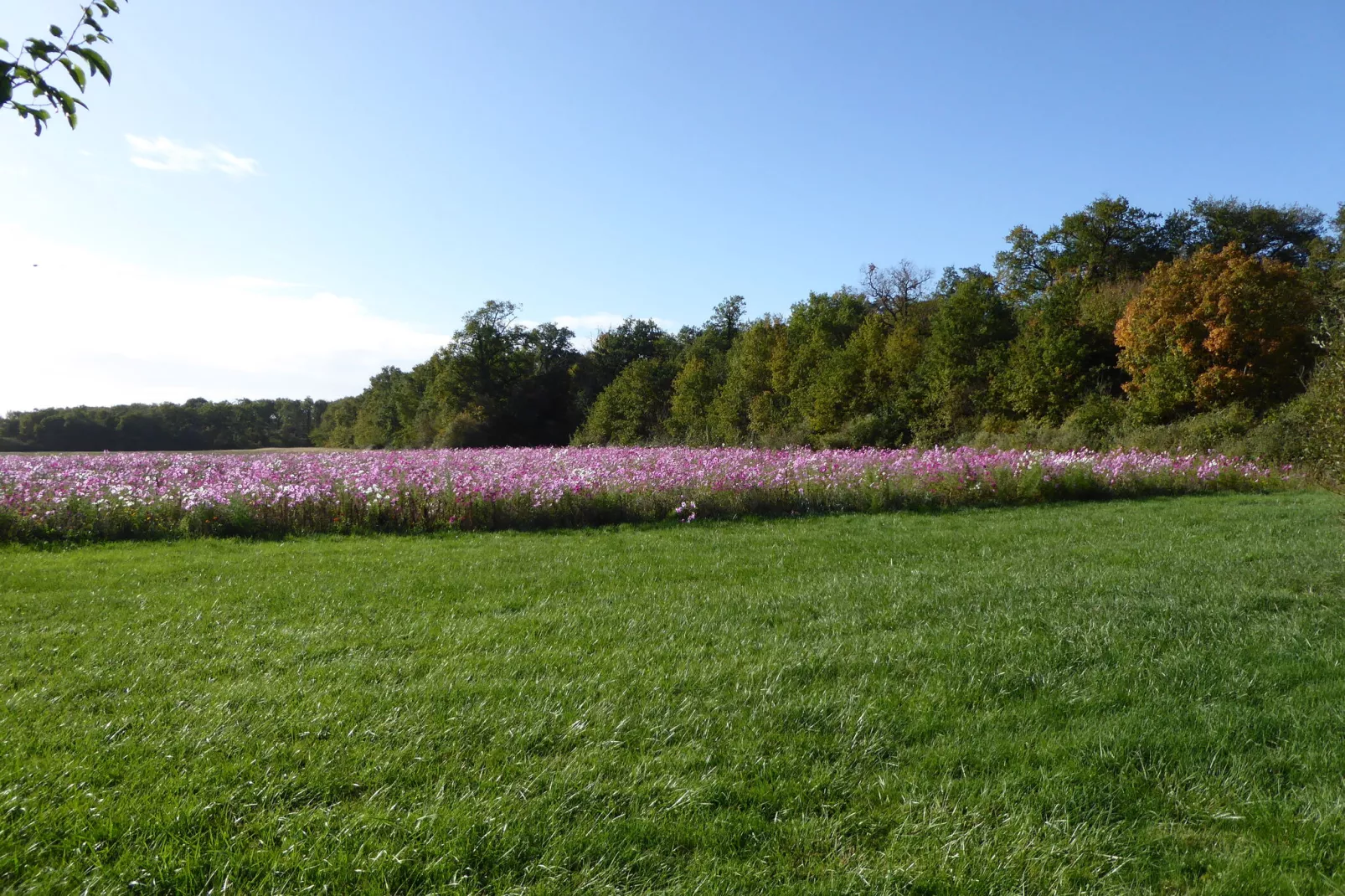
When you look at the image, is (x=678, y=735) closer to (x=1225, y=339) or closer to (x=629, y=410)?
(x=1225, y=339)

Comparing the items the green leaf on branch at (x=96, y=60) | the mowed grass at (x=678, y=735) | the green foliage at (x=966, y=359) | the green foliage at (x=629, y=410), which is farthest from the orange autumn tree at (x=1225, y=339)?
the green leaf on branch at (x=96, y=60)

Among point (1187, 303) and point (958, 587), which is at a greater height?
point (1187, 303)

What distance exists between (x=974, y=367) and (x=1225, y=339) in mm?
6596

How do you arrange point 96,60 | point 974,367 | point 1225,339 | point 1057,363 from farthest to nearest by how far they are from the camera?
point 974,367 → point 1057,363 → point 1225,339 → point 96,60

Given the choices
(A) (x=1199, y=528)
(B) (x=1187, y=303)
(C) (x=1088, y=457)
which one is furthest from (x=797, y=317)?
(A) (x=1199, y=528)

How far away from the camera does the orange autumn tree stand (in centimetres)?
1964

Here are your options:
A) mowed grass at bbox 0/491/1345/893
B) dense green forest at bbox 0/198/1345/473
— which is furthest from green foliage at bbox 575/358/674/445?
mowed grass at bbox 0/491/1345/893

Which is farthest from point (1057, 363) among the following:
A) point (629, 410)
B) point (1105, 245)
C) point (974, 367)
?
point (629, 410)

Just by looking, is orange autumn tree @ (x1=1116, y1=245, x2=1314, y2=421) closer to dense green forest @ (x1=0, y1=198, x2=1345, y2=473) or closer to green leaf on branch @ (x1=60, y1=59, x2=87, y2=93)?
dense green forest @ (x1=0, y1=198, x2=1345, y2=473)

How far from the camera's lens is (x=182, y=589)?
220 inches

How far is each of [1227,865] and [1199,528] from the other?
7.85 m

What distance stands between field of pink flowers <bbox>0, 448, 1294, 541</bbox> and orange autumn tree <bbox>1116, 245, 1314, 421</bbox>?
244 inches

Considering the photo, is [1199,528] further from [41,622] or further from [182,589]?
[41,622]

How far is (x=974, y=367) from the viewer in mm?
24016
